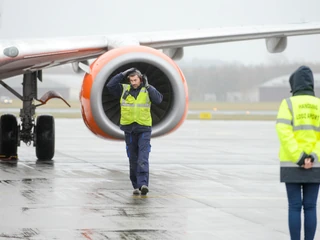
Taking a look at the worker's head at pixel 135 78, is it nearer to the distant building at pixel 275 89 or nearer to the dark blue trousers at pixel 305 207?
the dark blue trousers at pixel 305 207

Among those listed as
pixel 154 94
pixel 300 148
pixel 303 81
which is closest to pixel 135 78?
pixel 154 94

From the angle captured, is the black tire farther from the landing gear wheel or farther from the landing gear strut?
the landing gear wheel

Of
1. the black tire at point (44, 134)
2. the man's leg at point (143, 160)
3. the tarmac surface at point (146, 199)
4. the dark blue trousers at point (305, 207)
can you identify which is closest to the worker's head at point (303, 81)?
the dark blue trousers at point (305, 207)

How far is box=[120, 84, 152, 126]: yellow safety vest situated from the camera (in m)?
11.8

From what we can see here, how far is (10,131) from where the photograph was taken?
16781 millimetres

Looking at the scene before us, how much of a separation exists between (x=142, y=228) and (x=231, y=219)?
1123 millimetres

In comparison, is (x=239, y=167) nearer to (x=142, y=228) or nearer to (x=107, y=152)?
(x=107, y=152)

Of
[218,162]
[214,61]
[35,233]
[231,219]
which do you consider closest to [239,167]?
[218,162]

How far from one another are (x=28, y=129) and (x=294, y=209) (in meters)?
9.59

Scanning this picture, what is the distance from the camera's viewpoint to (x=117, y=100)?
45.3 ft

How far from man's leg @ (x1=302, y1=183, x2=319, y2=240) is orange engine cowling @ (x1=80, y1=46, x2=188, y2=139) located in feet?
18.7

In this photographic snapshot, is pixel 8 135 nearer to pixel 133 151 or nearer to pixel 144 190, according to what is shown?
pixel 133 151

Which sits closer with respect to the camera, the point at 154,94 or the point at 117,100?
the point at 154,94

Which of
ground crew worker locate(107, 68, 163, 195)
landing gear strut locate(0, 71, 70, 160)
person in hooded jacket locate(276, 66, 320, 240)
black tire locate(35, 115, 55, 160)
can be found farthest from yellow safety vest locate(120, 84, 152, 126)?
black tire locate(35, 115, 55, 160)
